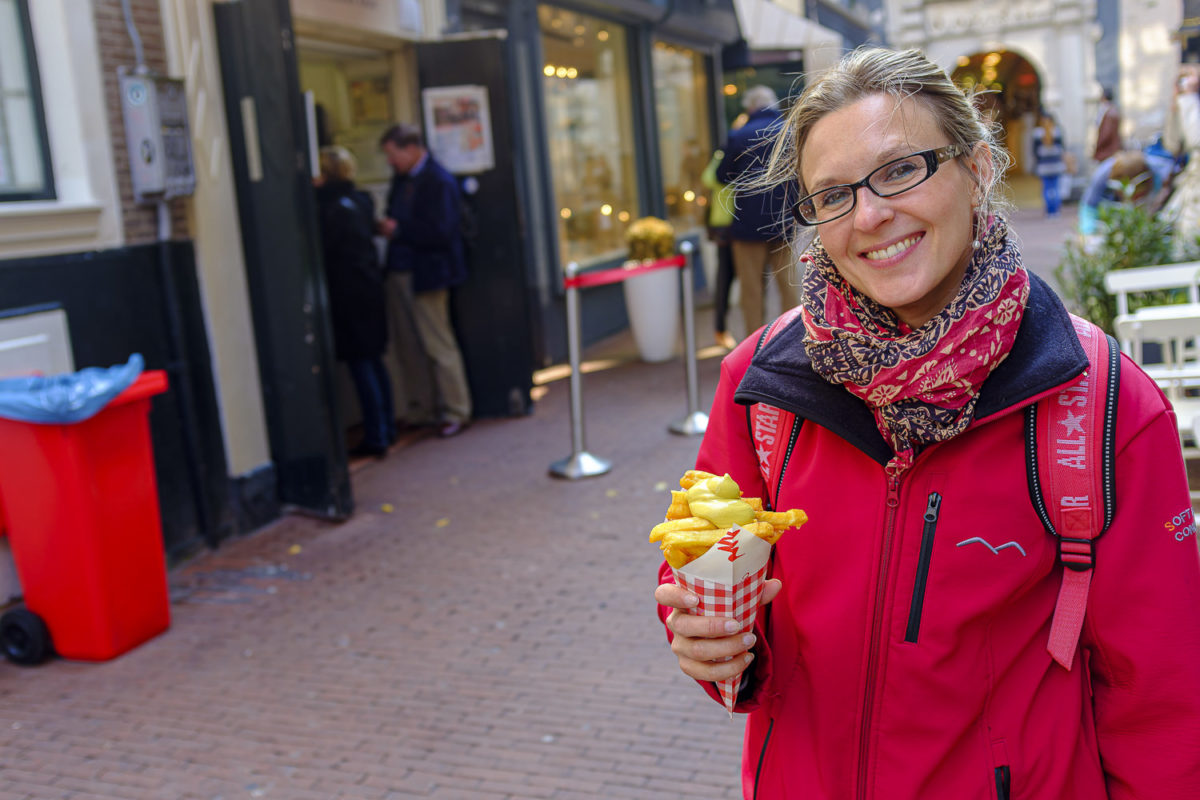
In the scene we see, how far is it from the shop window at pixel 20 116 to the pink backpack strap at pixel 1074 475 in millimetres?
5109

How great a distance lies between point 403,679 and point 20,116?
330 cm

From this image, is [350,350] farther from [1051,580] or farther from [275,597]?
[1051,580]

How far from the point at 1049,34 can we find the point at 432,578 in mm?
30340

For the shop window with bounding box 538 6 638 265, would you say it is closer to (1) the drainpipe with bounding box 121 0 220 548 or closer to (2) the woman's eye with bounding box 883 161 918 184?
(1) the drainpipe with bounding box 121 0 220 548

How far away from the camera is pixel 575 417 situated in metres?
7.25

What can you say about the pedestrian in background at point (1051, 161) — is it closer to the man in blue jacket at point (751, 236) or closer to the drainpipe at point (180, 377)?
the man in blue jacket at point (751, 236)

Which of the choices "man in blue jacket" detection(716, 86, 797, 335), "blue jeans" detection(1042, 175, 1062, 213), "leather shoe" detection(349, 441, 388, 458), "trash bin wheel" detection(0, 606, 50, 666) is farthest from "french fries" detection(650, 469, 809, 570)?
"blue jeans" detection(1042, 175, 1062, 213)

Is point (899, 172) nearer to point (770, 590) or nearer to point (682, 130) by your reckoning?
point (770, 590)

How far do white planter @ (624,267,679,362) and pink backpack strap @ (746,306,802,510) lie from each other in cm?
897

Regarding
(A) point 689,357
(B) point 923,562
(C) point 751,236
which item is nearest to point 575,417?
(A) point 689,357

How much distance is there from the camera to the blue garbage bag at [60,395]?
4.42 meters

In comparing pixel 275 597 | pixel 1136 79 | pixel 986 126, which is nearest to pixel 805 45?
pixel 1136 79

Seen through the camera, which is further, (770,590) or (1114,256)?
(1114,256)

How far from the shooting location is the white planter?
10758 millimetres
